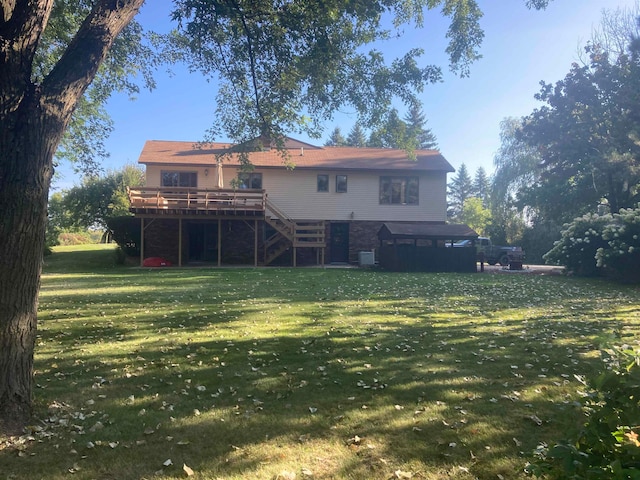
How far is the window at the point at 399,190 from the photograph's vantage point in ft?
83.8

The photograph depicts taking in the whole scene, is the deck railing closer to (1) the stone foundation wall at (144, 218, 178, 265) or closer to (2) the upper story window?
(2) the upper story window

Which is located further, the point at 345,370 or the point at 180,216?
the point at 180,216

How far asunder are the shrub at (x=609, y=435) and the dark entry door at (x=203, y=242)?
23.9m

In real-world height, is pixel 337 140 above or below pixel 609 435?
above

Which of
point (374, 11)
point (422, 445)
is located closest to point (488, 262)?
point (374, 11)

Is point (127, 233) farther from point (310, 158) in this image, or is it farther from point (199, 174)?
point (310, 158)

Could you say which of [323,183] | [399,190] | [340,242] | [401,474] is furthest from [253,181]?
[401,474]

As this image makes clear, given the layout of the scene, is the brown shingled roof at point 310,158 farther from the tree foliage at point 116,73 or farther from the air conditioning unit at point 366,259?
the tree foliage at point 116,73

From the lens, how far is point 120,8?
4.21m

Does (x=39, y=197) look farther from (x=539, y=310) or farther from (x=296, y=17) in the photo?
(x=539, y=310)

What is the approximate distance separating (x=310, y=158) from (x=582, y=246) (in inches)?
581

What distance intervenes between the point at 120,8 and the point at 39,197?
6.46 ft

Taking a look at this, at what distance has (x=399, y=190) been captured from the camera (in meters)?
25.6

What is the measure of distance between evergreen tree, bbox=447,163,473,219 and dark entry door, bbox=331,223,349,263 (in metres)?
48.7
